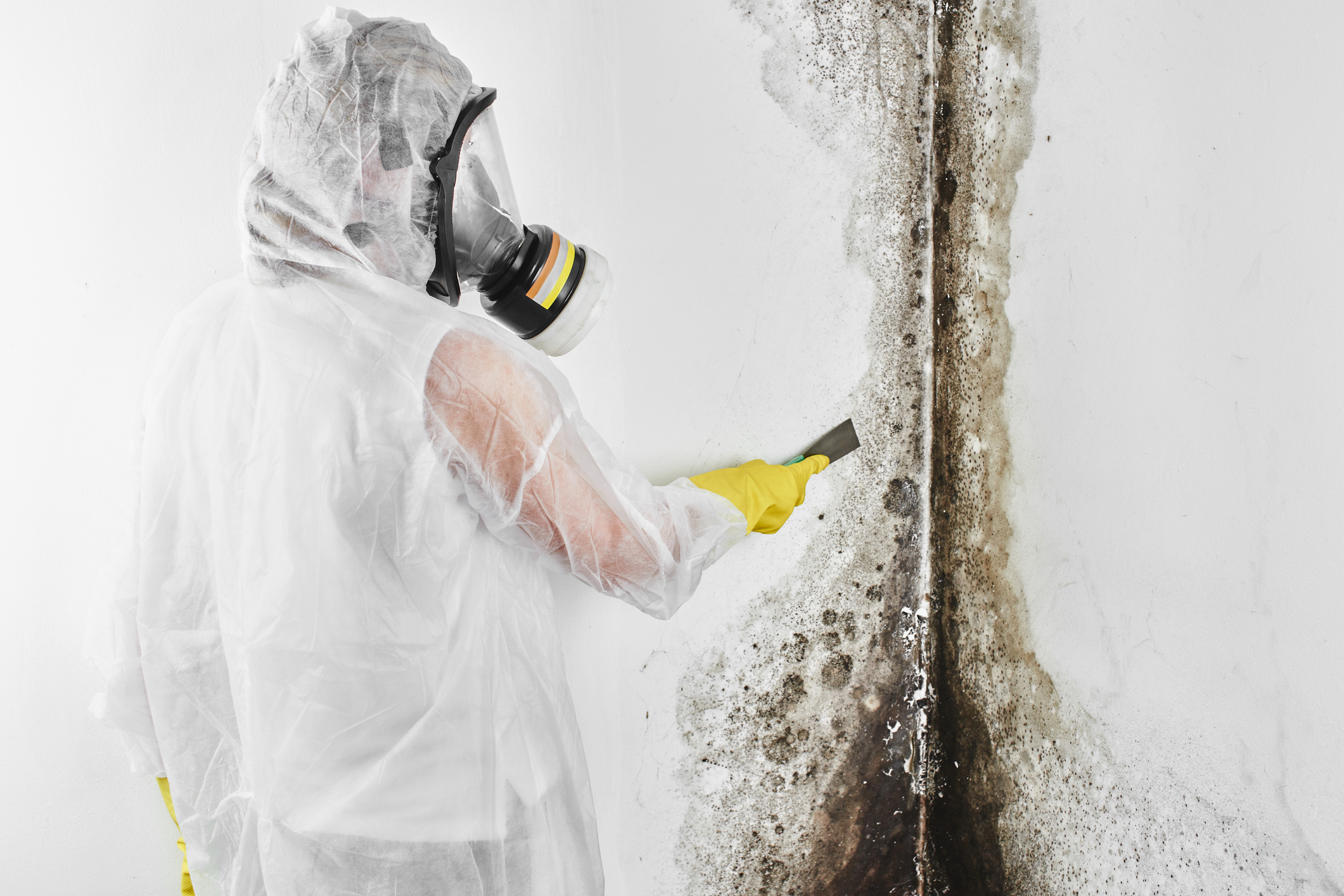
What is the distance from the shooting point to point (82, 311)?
92 cm

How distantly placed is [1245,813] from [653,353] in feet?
3.13

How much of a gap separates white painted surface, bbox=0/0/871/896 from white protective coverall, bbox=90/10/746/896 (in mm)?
197

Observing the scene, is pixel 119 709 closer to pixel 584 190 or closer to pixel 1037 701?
pixel 584 190

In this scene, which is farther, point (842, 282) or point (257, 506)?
point (842, 282)

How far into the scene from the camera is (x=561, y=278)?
0.86 m

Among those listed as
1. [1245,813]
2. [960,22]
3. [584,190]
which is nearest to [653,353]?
[584,190]

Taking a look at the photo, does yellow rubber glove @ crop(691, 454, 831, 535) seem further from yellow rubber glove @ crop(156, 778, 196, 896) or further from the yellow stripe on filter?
yellow rubber glove @ crop(156, 778, 196, 896)

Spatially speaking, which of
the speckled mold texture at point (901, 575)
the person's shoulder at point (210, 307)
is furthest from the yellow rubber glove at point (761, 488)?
the person's shoulder at point (210, 307)

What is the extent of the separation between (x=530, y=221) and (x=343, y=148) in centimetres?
47

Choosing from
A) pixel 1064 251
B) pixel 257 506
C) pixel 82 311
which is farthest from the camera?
pixel 1064 251

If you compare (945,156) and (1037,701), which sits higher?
(945,156)

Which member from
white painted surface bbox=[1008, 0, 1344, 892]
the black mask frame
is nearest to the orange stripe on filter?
the black mask frame

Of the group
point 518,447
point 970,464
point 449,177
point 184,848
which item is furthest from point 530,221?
point 184,848

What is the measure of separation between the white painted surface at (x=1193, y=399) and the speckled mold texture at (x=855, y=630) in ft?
0.69
